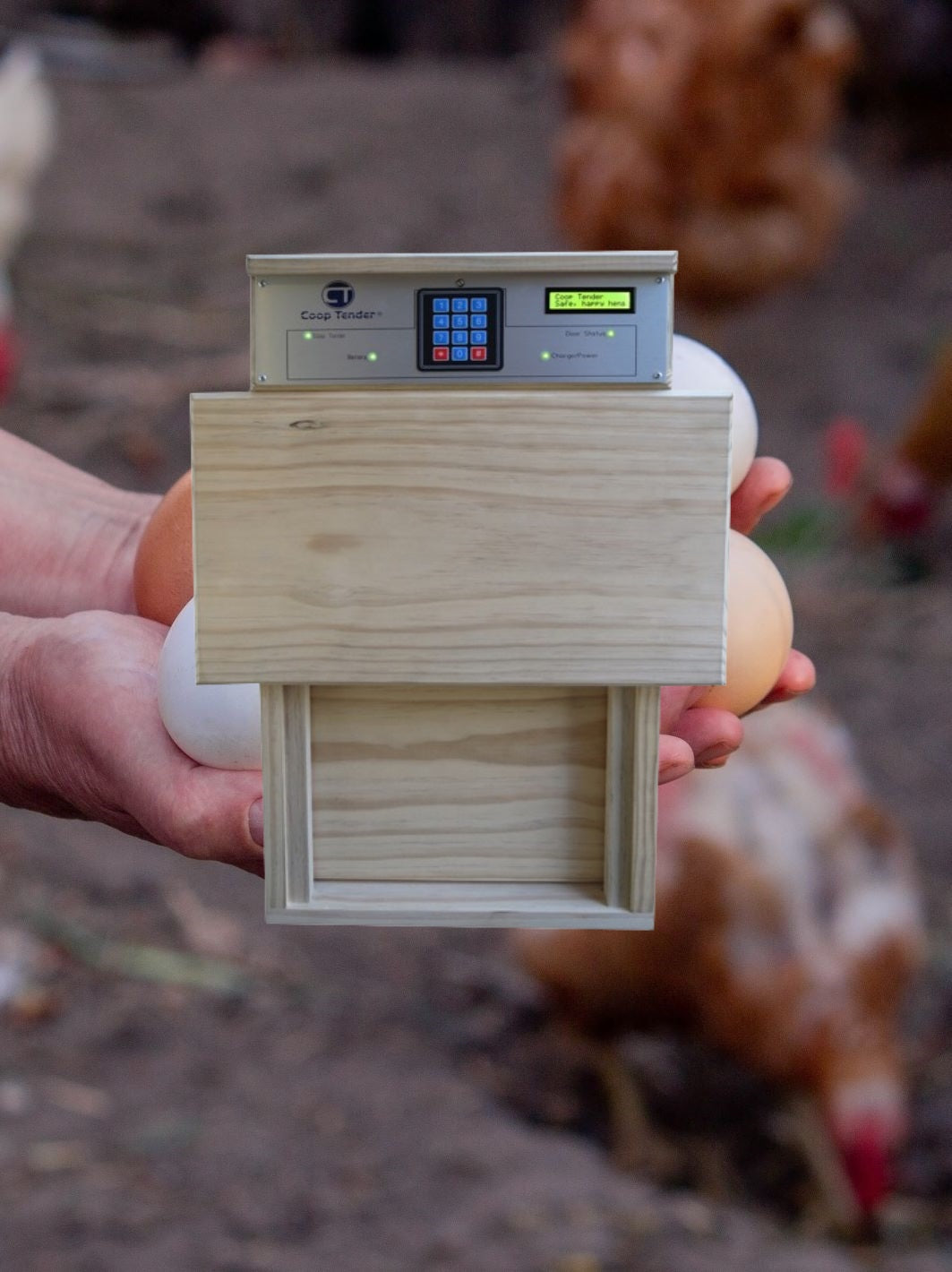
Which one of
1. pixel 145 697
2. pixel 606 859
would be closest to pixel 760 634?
pixel 606 859

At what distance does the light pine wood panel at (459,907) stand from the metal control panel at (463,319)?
24cm

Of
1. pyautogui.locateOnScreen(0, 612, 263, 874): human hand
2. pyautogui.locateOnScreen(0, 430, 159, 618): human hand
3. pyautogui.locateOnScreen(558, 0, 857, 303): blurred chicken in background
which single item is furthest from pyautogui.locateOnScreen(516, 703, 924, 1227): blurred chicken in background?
pyautogui.locateOnScreen(558, 0, 857, 303): blurred chicken in background

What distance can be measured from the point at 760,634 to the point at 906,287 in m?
4.56

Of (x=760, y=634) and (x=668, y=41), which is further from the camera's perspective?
(x=668, y=41)

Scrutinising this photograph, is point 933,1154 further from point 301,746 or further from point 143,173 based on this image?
point 143,173

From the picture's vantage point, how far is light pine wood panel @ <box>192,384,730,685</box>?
0.65m

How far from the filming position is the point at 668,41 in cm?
373

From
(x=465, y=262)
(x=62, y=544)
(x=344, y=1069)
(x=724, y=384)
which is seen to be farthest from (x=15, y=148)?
(x=465, y=262)

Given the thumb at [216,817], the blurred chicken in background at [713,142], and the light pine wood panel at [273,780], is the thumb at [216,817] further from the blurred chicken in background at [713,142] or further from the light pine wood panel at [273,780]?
the blurred chicken in background at [713,142]

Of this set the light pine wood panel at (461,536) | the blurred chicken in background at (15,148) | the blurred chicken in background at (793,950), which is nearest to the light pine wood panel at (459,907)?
the light pine wood panel at (461,536)

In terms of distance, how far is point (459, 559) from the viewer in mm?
662

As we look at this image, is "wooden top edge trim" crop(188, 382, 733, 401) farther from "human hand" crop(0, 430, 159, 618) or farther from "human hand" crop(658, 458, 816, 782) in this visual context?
"human hand" crop(0, 430, 159, 618)

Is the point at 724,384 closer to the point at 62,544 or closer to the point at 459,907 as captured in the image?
the point at 459,907

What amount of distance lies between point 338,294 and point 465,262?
0.19 ft
